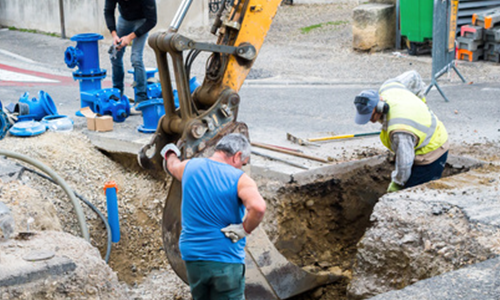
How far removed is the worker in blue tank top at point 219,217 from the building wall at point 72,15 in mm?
11666

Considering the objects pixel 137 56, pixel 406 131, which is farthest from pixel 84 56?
pixel 406 131

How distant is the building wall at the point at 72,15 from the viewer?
1577 cm

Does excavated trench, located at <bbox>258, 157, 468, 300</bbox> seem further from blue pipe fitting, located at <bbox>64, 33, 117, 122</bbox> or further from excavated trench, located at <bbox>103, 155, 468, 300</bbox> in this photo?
blue pipe fitting, located at <bbox>64, 33, 117, 122</bbox>

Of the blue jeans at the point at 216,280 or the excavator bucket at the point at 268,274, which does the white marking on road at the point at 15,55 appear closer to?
the excavator bucket at the point at 268,274

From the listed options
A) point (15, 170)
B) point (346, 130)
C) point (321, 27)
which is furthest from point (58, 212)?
point (321, 27)

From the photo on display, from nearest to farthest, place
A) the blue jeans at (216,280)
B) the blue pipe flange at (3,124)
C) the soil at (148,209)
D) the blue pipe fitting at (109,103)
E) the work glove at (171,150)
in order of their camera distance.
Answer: the blue jeans at (216,280), the work glove at (171,150), the soil at (148,209), the blue pipe flange at (3,124), the blue pipe fitting at (109,103)

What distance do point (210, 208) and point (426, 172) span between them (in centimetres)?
260

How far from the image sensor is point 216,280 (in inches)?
176

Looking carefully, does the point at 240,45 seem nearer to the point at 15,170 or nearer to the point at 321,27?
the point at 15,170

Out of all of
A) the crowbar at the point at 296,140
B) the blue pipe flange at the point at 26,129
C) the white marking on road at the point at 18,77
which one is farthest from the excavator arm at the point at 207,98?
the white marking on road at the point at 18,77

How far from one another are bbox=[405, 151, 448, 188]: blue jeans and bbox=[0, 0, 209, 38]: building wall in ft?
34.7

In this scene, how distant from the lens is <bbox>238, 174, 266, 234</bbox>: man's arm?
421 cm

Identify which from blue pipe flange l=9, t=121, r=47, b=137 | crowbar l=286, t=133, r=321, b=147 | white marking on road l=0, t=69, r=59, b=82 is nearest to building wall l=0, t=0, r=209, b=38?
white marking on road l=0, t=69, r=59, b=82

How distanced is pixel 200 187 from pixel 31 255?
126 centimetres
